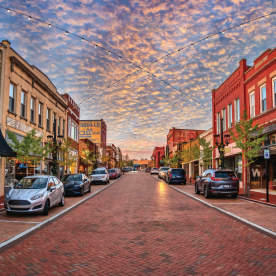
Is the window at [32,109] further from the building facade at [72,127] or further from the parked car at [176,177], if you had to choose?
the parked car at [176,177]

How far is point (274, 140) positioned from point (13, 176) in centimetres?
1762

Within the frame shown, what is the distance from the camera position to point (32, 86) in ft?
80.6

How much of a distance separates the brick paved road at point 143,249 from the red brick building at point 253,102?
11.2 m

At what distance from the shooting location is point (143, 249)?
6.61 meters

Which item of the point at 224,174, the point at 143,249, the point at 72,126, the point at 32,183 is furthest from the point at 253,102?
the point at 72,126

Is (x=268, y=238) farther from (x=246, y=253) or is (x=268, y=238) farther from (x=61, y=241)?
(x=61, y=241)

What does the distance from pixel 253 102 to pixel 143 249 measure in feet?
65.9

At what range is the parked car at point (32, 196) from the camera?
1105 centimetres

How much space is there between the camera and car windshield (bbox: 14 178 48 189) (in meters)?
12.3

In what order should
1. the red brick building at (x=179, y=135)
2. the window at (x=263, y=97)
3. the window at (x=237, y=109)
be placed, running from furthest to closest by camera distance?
the red brick building at (x=179, y=135) < the window at (x=237, y=109) < the window at (x=263, y=97)

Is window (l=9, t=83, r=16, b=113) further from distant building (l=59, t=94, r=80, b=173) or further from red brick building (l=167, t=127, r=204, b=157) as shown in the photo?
red brick building (l=167, t=127, r=204, b=157)

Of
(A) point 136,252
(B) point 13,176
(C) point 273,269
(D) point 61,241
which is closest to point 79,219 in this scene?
(D) point 61,241

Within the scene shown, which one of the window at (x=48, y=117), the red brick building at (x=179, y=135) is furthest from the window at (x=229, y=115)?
the red brick building at (x=179, y=135)

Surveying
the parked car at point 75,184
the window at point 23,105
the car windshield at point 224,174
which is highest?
the window at point 23,105
